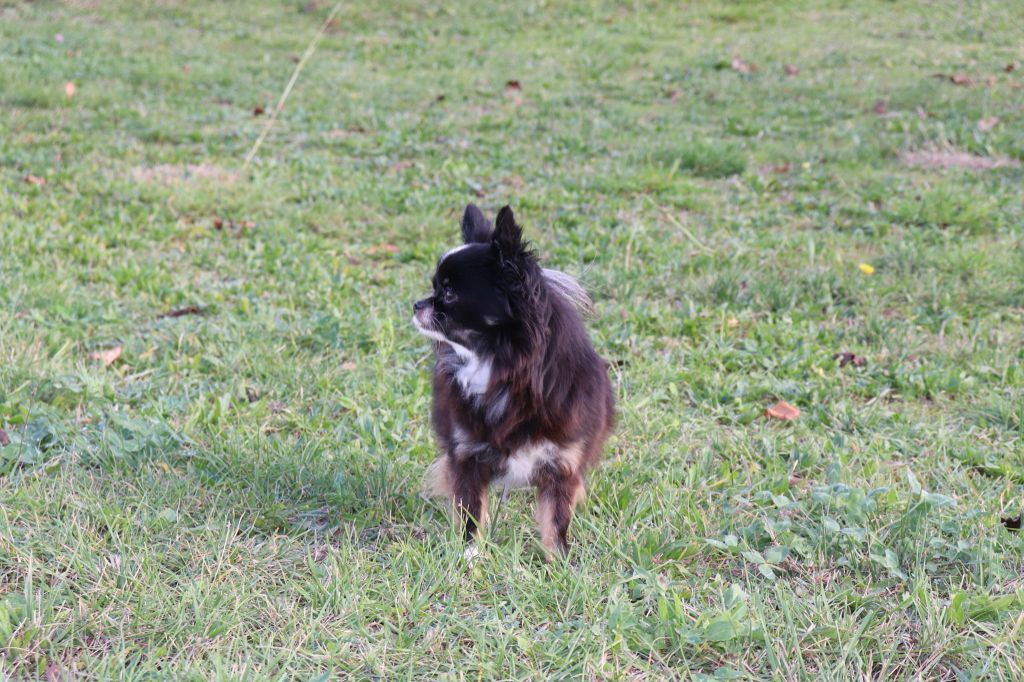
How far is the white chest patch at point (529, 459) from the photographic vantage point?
9.29 ft

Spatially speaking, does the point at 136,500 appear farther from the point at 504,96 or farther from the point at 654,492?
the point at 504,96

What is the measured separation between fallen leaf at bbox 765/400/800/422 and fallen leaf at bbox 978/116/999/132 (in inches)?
236

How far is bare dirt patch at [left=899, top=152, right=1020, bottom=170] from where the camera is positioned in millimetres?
7818

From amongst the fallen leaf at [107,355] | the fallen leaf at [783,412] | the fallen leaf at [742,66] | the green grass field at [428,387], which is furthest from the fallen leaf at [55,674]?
the fallen leaf at [742,66]

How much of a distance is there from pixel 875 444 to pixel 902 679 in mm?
1516

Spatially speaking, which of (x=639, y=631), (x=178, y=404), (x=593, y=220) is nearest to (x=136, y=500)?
(x=178, y=404)

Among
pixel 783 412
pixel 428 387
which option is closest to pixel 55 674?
pixel 428 387

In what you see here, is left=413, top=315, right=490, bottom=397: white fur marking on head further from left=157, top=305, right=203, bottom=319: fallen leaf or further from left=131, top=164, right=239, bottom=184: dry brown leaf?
left=131, top=164, right=239, bottom=184: dry brown leaf

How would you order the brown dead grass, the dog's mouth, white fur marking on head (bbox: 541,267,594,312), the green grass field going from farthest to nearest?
the brown dead grass < white fur marking on head (bbox: 541,267,594,312) < the dog's mouth < the green grass field

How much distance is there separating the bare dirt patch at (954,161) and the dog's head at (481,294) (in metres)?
6.50

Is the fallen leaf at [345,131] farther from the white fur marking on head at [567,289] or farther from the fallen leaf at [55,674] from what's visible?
the fallen leaf at [55,674]

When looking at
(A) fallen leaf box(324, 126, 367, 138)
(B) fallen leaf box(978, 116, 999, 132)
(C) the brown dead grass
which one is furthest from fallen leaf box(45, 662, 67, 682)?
(B) fallen leaf box(978, 116, 999, 132)

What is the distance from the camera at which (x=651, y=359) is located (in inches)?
179

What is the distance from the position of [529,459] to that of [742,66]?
1039 cm
